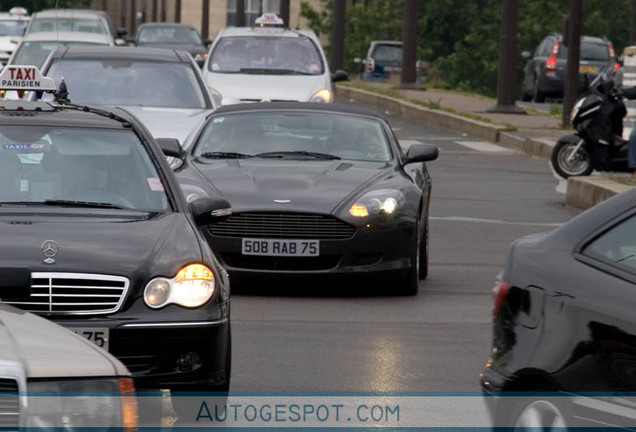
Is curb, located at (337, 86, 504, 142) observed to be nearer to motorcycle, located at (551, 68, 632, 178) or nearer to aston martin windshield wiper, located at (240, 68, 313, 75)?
aston martin windshield wiper, located at (240, 68, 313, 75)

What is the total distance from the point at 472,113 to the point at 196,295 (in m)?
24.9

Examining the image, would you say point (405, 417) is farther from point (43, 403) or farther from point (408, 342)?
point (43, 403)

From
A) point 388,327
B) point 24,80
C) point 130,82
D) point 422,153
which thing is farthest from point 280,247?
point 130,82

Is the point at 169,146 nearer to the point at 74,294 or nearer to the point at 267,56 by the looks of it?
the point at 74,294

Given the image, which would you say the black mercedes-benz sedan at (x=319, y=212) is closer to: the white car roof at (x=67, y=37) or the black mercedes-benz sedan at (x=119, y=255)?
the black mercedes-benz sedan at (x=119, y=255)

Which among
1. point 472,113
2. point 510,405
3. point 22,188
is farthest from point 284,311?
point 472,113

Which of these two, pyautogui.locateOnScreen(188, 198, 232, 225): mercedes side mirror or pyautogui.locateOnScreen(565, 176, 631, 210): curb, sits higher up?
pyautogui.locateOnScreen(188, 198, 232, 225): mercedes side mirror

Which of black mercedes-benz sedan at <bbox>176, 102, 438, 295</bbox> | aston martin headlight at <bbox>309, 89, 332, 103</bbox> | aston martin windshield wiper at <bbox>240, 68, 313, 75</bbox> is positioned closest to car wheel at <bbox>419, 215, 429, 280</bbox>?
black mercedes-benz sedan at <bbox>176, 102, 438, 295</bbox>

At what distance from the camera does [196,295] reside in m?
7.17

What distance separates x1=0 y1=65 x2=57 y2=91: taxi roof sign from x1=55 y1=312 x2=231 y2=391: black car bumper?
306 cm

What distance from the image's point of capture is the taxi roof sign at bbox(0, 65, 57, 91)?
9.85m

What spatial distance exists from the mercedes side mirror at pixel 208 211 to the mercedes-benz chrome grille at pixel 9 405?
364 centimetres

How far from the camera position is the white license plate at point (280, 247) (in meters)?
11.4

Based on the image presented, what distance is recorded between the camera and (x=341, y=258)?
1144 cm
